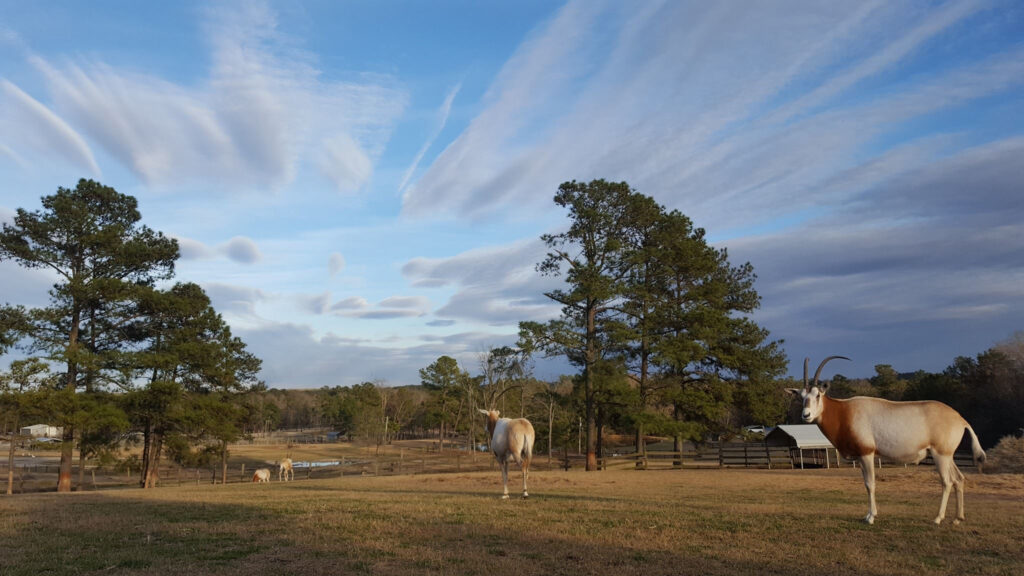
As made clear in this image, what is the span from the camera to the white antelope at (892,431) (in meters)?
10.6

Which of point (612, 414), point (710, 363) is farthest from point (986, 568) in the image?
point (710, 363)

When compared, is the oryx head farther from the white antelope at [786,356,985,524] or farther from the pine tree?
the pine tree

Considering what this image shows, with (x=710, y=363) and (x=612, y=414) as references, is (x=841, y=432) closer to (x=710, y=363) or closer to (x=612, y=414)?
(x=612, y=414)

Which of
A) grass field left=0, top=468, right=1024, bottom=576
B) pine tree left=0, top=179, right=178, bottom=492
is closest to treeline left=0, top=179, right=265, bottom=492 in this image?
pine tree left=0, top=179, right=178, bottom=492

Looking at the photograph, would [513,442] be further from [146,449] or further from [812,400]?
[146,449]

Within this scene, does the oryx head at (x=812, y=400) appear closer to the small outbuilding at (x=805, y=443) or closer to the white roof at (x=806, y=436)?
the small outbuilding at (x=805, y=443)

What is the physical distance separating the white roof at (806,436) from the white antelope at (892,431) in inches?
1311

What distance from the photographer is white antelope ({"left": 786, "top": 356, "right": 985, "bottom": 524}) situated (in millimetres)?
10625

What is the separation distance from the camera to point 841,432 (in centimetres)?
1114

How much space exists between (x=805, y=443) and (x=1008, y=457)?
42.3 ft

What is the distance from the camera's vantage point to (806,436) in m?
42.5

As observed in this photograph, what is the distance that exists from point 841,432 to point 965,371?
5913cm

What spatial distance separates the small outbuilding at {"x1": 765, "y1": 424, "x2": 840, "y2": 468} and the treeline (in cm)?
3582

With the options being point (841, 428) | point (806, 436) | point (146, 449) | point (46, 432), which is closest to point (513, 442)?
point (841, 428)
